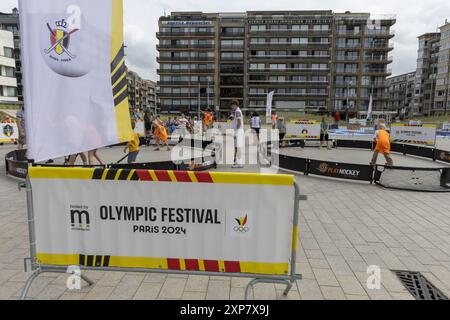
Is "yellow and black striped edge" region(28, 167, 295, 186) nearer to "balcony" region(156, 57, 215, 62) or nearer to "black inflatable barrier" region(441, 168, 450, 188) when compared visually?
"black inflatable barrier" region(441, 168, 450, 188)

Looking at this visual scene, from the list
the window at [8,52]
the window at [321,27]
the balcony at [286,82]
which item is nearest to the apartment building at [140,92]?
the balcony at [286,82]

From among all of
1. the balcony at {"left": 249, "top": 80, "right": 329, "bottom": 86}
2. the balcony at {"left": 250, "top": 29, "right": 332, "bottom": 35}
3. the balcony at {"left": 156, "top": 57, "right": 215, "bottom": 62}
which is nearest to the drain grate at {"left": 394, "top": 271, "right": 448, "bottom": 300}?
the balcony at {"left": 249, "top": 80, "right": 329, "bottom": 86}

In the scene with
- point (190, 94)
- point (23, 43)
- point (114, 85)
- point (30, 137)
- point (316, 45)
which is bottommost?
point (30, 137)

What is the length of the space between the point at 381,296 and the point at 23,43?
4.29 m

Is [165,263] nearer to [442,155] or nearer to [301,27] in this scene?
[442,155]

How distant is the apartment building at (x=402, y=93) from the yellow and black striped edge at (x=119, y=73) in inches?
5169

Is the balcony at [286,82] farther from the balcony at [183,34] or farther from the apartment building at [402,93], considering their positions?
the apartment building at [402,93]

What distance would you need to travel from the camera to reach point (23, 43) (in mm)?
2326

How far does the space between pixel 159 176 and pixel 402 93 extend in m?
148

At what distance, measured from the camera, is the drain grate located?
11.2 feet

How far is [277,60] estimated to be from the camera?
76438mm
